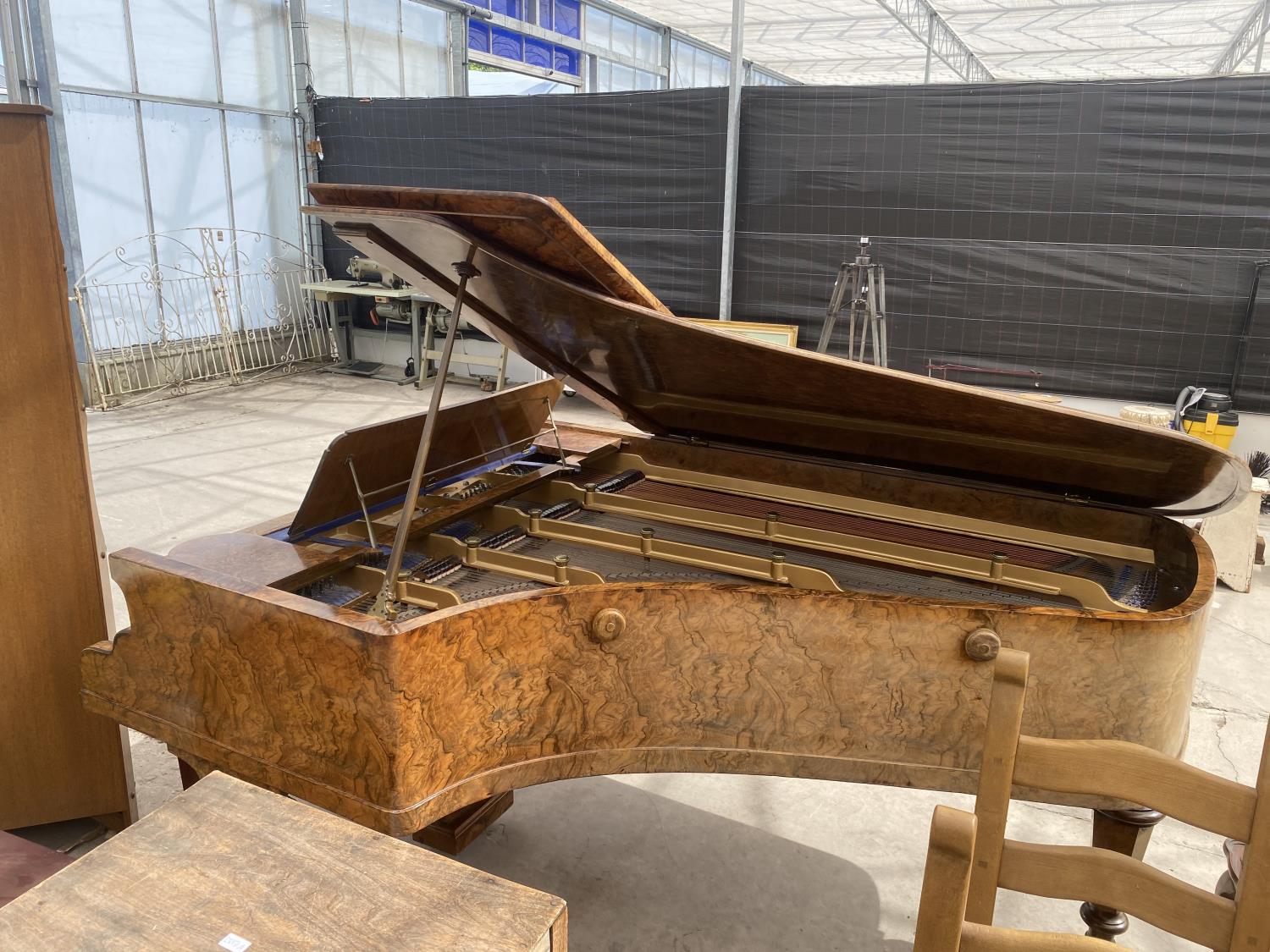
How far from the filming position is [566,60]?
42.2ft

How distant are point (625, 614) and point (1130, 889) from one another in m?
0.91

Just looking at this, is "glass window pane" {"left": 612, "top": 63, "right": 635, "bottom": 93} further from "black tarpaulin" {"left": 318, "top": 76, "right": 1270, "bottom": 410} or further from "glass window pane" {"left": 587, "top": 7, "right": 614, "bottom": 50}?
"black tarpaulin" {"left": 318, "top": 76, "right": 1270, "bottom": 410}

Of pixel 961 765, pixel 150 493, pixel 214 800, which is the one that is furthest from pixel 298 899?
pixel 150 493

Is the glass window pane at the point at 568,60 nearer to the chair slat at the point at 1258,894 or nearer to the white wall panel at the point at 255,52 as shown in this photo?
the white wall panel at the point at 255,52

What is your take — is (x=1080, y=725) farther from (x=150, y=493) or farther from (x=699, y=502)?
(x=150, y=493)

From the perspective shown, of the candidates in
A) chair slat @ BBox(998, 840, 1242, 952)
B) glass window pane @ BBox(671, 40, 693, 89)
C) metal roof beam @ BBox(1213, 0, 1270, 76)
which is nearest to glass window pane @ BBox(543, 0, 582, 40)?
glass window pane @ BBox(671, 40, 693, 89)

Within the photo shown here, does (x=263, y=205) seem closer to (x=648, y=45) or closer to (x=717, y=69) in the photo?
(x=648, y=45)

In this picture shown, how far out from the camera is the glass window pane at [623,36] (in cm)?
1366

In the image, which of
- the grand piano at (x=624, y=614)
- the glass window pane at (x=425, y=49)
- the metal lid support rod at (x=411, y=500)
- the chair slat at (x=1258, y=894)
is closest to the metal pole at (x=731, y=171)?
the glass window pane at (x=425, y=49)

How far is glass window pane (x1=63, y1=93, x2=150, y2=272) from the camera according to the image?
7.13 metres

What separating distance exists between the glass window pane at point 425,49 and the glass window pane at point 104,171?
134 inches

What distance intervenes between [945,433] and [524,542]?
1.03 metres

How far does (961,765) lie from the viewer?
176 centimetres

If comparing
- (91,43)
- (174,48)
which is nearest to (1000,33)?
(174,48)
